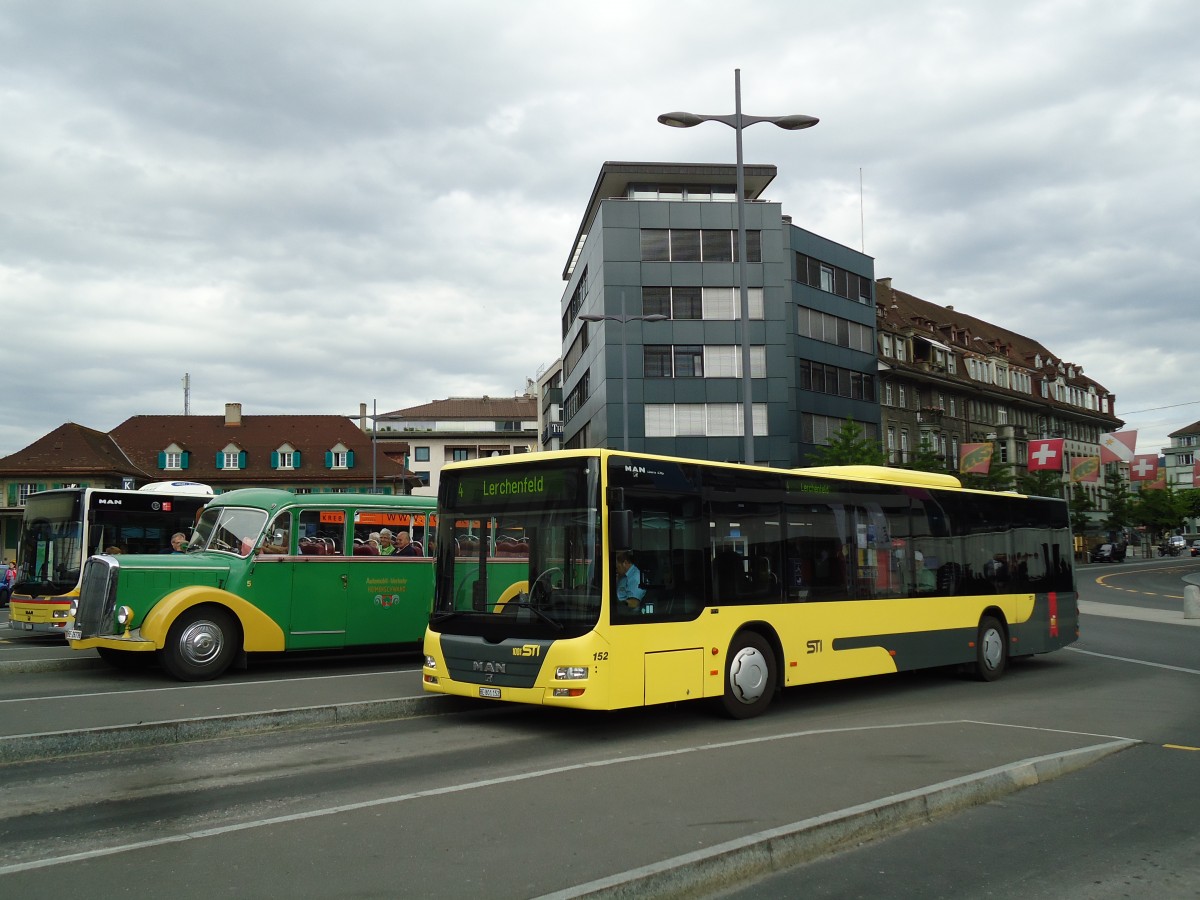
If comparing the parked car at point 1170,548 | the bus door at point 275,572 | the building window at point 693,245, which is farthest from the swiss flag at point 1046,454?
the parked car at point 1170,548

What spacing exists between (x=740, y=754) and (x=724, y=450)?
44.7 m

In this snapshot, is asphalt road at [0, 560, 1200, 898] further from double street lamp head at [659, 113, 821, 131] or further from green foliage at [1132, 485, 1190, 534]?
green foliage at [1132, 485, 1190, 534]

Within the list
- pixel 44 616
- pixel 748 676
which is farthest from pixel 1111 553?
pixel 748 676

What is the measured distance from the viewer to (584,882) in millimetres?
5414

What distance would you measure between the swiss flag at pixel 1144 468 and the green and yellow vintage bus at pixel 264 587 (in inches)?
2669

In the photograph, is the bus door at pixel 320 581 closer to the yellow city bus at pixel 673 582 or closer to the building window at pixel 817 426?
the yellow city bus at pixel 673 582

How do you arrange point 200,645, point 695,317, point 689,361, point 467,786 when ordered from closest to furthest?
point 467,786 < point 200,645 < point 689,361 < point 695,317

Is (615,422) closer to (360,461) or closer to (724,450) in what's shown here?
(724,450)

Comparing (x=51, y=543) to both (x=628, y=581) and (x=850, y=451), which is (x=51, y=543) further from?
(x=850, y=451)

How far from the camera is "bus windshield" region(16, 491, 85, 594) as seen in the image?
20141 mm

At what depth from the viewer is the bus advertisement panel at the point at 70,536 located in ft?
65.5

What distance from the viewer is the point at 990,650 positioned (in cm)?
1552

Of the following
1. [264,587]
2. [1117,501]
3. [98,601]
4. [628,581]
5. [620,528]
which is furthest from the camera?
[1117,501]

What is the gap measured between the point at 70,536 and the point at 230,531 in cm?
757
